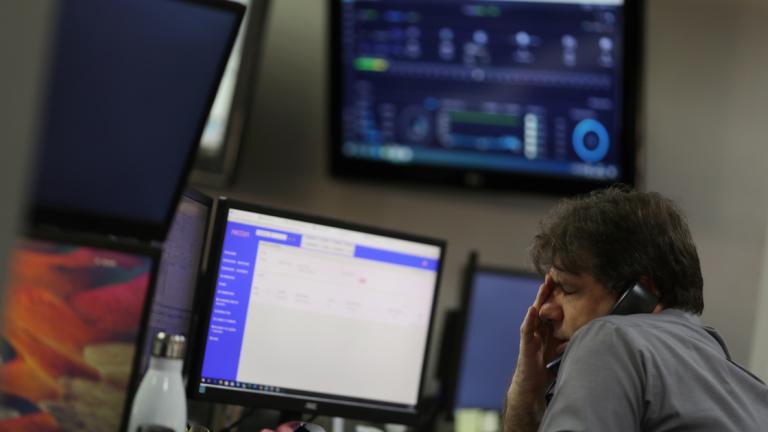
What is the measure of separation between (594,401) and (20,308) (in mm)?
761

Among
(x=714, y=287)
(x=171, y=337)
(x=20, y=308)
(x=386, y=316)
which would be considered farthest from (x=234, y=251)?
(x=714, y=287)

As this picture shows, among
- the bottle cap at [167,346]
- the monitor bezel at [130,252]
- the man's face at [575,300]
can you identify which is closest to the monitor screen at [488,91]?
the man's face at [575,300]

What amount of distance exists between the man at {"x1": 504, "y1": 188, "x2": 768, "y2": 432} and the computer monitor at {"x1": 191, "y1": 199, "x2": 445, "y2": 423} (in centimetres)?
26

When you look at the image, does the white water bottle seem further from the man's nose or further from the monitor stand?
the man's nose

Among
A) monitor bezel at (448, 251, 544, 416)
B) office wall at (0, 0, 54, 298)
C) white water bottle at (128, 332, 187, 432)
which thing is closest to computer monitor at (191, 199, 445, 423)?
white water bottle at (128, 332, 187, 432)

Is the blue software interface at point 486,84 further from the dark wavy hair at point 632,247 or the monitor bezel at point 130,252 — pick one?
the monitor bezel at point 130,252

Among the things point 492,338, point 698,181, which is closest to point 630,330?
point 492,338

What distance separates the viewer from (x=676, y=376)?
1.65 meters

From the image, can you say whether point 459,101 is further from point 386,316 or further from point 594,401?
point 594,401

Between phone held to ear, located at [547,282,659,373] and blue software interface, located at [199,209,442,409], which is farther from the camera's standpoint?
blue software interface, located at [199,209,442,409]

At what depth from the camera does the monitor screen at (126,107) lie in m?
1.30

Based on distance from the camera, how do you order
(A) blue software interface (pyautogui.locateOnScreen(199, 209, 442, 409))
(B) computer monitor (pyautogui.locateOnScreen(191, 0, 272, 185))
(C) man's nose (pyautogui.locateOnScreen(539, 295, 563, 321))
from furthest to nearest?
1. (B) computer monitor (pyautogui.locateOnScreen(191, 0, 272, 185))
2. (A) blue software interface (pyautogui.locateOnScreen(199, 209, 442, 409))
3. (C) man's nose (pyautogui.locateOnScreen(539, 295, 563, 321))

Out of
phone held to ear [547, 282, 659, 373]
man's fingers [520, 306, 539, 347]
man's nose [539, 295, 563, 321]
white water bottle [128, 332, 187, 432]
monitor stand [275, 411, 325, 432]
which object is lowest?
monitor stand [275, 411, 325, 432]

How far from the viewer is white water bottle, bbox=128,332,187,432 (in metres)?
1.50
